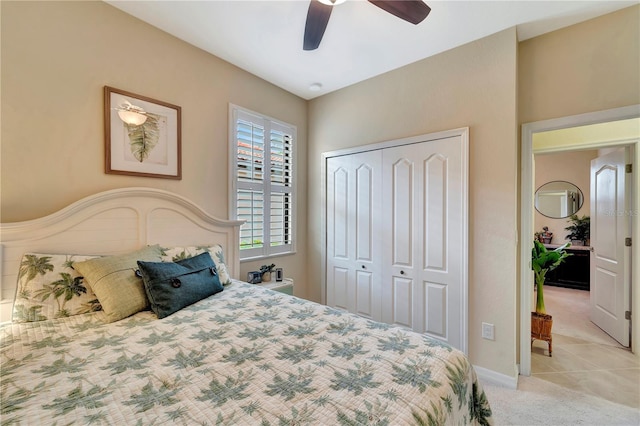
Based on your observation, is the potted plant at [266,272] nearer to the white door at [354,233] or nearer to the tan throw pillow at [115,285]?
the white door at [354,233]

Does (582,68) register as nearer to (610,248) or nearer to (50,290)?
(610,248)

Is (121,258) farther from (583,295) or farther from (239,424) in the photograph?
(583,295)

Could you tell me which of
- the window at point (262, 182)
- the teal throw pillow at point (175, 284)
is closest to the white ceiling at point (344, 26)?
the window at point (262, 182)

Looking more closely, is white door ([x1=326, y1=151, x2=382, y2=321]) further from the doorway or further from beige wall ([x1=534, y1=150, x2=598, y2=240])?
beige wall ([x1=534, y1=150, x2=598, y2=240])

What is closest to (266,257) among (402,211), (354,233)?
(354,233)

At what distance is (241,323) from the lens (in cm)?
146

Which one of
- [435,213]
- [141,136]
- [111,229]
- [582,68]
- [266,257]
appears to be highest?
[582,68]

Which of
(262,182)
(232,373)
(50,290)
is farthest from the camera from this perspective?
(262,182)

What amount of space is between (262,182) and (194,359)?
7.01ft

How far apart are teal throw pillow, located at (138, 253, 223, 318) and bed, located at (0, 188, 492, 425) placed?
49 mm

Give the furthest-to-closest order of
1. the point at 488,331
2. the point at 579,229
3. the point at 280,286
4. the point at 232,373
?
1. the point at 579,229
2. the point at 280,286
3. the point at 488,331
4. the point at 232,373

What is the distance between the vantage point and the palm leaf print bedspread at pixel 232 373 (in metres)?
0.80

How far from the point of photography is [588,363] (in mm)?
2457

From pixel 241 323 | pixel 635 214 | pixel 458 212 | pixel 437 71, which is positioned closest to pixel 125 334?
pixel 241 323
